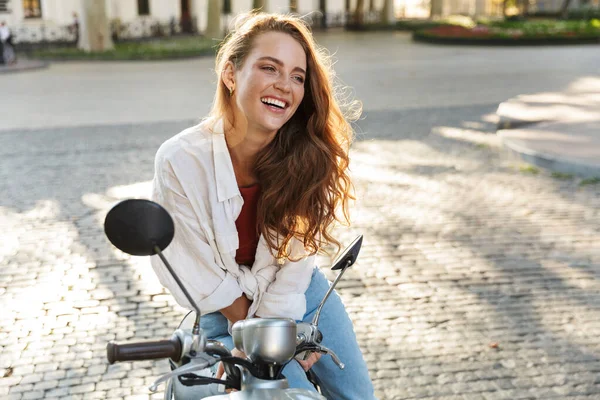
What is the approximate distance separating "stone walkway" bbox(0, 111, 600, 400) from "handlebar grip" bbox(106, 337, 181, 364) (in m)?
2.23

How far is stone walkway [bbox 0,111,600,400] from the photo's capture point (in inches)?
156

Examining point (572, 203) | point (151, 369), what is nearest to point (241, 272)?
point (151, 369)

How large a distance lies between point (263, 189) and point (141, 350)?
1082 mm

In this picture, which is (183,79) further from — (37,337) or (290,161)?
(290,161)

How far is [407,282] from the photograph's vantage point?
5219 mm

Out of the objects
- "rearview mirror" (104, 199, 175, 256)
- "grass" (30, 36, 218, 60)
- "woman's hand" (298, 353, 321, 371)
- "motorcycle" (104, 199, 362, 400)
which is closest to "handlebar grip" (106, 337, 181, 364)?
"motorcycle" (104, 199, 362, 400)

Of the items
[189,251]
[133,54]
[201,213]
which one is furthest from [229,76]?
[133,54]

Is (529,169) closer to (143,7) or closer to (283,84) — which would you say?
(283,84)

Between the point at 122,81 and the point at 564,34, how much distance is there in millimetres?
17791

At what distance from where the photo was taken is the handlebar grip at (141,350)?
168 cm

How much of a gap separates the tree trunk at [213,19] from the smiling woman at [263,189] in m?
27.0

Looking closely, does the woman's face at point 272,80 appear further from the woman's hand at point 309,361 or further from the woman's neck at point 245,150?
the woman's hand at point 309,361

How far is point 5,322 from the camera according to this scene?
15.2 feet

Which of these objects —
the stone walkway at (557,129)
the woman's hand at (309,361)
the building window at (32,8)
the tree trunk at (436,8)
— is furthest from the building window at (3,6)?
the woman's hand at (309,361)
